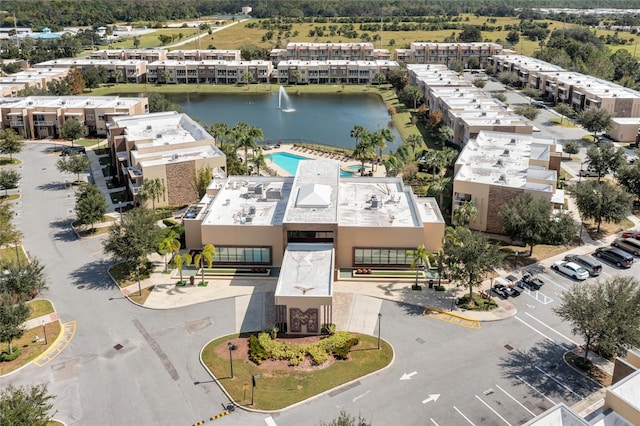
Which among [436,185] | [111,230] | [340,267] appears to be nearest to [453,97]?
[436,185]

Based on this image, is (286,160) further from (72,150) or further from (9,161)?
(9,161)

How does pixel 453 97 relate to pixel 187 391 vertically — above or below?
above

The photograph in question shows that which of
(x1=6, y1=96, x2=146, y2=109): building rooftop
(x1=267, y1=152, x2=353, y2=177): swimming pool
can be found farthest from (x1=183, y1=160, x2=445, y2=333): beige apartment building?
(x1=6, y1=96, x2=146, y2=109): building rooftop

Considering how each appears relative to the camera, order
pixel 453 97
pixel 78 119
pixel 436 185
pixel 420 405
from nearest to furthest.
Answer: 1. pixel 420 405
2. pixel 436 185
3. pixel 78 119
4. pixel 453 97

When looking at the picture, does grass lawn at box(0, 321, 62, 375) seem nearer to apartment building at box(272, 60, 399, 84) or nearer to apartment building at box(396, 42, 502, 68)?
apartment building at box(272, 60, 399, 84)

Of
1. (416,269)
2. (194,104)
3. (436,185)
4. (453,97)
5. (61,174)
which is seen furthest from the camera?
(194,104)

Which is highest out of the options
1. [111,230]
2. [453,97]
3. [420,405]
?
[453,97]

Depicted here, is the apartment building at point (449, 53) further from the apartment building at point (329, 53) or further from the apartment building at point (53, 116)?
the apartment building at point (53, 116)

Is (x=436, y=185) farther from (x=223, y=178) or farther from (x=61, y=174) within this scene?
(x=61, y=174)

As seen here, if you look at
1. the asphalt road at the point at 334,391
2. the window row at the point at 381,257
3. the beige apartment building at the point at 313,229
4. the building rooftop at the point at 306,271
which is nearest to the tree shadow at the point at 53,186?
the beige apartment building at the point at 313,229
